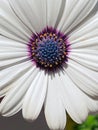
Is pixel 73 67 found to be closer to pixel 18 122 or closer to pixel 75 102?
pixel 75 102

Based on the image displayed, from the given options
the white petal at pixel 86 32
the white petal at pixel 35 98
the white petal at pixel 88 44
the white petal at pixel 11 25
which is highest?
the white petal at pixel 11 25

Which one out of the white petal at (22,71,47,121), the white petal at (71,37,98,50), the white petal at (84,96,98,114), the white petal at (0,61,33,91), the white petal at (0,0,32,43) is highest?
the white petal at (0,0,32,43)

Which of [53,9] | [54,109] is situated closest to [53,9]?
[53,9]

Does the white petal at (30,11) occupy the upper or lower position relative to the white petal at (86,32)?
upper

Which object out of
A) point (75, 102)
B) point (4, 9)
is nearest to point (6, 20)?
point (4, 9)

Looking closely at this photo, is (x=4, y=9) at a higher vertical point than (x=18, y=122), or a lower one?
higher
